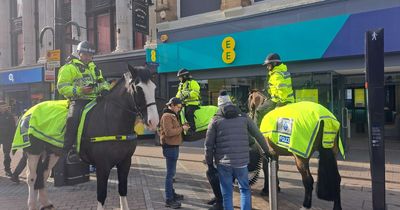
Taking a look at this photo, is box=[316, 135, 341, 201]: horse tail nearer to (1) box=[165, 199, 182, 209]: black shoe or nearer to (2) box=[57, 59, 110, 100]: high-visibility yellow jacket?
(1) box=[165, 199, 182, 209]: black shoe

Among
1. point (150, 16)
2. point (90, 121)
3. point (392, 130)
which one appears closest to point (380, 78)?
point (90, 121)

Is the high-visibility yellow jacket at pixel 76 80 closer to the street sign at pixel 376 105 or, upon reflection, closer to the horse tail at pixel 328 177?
the horse tail at pixel 328 177

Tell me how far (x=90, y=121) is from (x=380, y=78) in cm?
424

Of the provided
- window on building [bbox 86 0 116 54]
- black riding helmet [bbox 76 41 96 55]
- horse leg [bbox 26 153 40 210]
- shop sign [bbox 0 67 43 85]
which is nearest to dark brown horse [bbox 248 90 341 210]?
black riding helmet [bbox 76 41 96 55]

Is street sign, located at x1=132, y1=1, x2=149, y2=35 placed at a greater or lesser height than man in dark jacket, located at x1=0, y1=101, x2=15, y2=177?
greater

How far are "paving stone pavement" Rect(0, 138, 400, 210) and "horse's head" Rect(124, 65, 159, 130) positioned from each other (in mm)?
2131

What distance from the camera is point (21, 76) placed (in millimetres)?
22328

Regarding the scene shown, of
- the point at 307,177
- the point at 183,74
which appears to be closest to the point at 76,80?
the point at 183,74

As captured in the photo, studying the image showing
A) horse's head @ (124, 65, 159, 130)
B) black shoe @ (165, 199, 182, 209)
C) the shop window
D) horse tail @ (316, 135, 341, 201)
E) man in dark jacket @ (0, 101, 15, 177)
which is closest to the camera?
horse's head @ (124, 65, 159, 130)

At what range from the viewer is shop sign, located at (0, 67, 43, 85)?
69.3 feet

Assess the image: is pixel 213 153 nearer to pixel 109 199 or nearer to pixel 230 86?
pixel 109 199

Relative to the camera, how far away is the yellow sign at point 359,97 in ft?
47.5

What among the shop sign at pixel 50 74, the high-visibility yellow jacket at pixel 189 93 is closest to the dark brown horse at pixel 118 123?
the high-visibility yellow jacket at pixel 189 93

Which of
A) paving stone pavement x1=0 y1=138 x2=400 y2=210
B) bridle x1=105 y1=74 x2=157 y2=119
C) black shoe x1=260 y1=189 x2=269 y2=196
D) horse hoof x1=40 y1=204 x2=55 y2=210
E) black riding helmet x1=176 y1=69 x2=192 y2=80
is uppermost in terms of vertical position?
black riding helmet x1=176 y1=69 x2=192 y2=80
